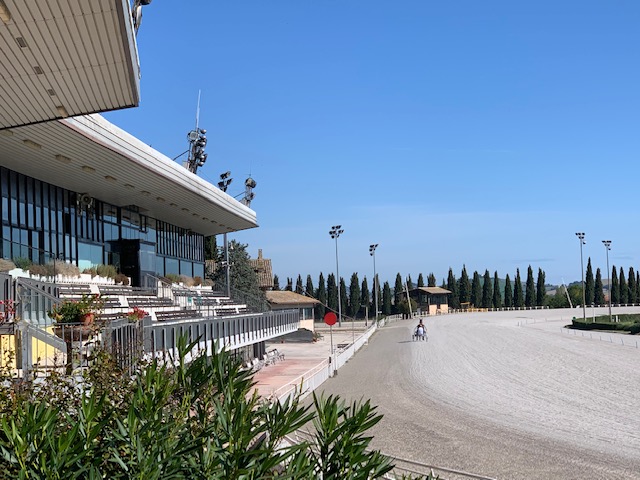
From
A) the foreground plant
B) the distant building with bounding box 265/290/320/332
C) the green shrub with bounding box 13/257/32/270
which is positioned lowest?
the distant building with bounding box 265/290/320/332

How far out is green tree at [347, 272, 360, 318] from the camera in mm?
113188

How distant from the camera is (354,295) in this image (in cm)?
11362

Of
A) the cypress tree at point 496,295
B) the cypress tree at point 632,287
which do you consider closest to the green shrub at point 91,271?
the cypress tree at point 496,295

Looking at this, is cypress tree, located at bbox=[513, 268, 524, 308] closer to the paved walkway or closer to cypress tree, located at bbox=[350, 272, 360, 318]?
cypress tree, located at bbox=[350, 272, 360, 318]

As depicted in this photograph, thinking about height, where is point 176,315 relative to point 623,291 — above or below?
above

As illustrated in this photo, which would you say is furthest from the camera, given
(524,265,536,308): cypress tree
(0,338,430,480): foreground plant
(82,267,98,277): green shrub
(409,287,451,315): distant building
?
(524,265,536,308): cypress tree

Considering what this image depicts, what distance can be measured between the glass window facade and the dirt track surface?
11504 mm

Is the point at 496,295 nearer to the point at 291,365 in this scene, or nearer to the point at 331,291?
the point at 331,291

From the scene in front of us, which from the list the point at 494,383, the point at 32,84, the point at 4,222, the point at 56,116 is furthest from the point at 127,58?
the point at 494,383

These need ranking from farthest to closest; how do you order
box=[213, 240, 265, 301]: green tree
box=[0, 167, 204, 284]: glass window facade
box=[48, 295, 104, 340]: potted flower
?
box=[213, 240, 265, 301]: green tree → box=[0, 167, 204, 284]: glass window facade → box=[48, 295, 104, 340]: potted flower

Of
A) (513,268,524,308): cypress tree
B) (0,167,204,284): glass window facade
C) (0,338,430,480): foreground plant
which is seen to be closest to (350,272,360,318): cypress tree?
(513,268,524,308): cypress tree

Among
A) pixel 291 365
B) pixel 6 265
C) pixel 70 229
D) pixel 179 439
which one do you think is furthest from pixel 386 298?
pixel 179 439

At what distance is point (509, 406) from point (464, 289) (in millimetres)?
A: 98927

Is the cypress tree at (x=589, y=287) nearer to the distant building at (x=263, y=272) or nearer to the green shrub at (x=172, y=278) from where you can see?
the distant building at (x=263, y=272)
